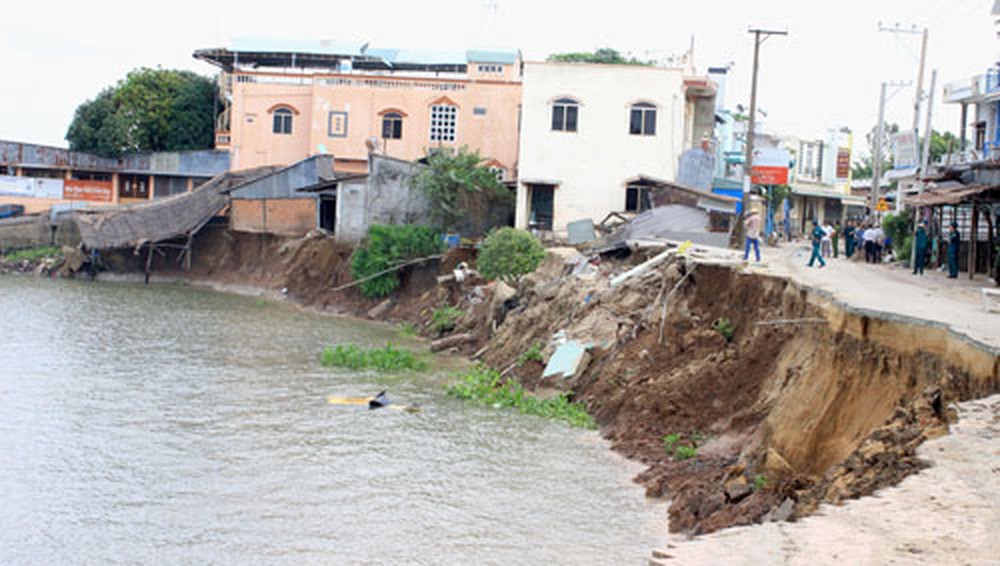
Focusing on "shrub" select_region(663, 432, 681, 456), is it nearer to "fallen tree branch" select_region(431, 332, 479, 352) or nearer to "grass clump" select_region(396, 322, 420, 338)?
"fallen tree branch" select_region(431, 332, 479, 352)

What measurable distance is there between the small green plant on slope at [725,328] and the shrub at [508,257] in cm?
1017

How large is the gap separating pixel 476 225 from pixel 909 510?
2991 cm

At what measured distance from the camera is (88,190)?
50.5 m

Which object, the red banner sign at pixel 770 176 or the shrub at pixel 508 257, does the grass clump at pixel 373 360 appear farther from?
the red banner sign at pixel 770 176

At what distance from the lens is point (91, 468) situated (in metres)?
13.9

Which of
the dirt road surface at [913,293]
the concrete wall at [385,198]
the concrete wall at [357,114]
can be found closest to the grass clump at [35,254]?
the concrete wall at [357,114]

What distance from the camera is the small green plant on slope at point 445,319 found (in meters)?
28.2

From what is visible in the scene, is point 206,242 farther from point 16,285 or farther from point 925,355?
point 925,355

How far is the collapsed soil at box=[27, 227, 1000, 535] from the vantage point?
948cm

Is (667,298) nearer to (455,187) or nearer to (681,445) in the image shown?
(681,445)

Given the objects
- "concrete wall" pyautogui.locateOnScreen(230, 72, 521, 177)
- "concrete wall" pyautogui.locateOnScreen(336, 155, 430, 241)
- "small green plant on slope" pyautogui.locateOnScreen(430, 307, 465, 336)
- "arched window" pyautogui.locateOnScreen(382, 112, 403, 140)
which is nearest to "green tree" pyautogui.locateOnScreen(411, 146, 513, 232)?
"concrete wall" pyautogui.locateOnScreen(336, 155, 430, 241)

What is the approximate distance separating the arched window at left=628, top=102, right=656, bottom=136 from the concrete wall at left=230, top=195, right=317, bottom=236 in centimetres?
1270

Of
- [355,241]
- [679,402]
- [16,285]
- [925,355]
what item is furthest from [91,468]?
[16,285]

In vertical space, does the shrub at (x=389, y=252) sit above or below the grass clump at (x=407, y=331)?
above
